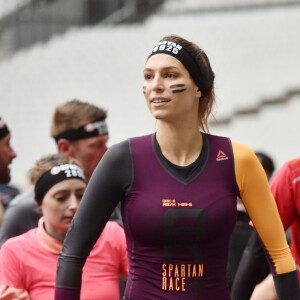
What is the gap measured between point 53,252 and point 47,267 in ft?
0.36

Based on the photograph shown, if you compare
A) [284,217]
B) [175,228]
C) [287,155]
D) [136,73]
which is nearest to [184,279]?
[175,228]

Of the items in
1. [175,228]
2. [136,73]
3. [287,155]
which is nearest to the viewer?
[175,228]

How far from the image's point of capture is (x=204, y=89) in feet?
14.1

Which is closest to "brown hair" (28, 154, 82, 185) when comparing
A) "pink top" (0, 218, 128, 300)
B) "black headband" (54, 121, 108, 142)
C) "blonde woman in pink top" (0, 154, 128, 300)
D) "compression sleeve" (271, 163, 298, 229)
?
"blonde woman in pink top" (0, 154, 128, 300)

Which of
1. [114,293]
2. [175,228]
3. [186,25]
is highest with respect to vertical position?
[186,25]

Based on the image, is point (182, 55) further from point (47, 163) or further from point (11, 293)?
point (47, 163)

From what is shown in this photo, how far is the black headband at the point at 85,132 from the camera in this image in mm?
6656

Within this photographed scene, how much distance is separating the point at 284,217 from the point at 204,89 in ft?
3.32

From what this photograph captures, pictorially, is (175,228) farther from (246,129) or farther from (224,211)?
(246,129)

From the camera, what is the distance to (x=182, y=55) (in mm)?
4227

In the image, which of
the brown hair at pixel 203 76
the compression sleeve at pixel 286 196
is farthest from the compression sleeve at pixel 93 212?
the compression sleeve at pixel 286 196

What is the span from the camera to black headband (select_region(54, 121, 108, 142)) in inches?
262

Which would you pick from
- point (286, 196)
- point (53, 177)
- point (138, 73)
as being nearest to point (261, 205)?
point (286, 196)

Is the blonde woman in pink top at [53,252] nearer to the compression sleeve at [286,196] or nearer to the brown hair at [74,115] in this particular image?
the compression sleeve at [286,196]
